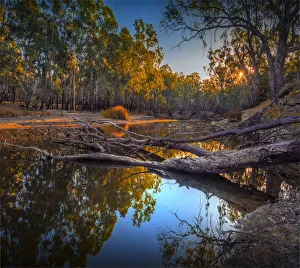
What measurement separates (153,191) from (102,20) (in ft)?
131

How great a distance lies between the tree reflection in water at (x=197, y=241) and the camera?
2129 millimetres

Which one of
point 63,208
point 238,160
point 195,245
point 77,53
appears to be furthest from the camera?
point 77,53

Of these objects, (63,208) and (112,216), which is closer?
(112,216)

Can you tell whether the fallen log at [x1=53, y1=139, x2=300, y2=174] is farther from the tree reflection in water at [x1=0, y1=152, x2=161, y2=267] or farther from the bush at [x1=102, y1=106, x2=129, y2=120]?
the bush at [x1=102, y1=106, x2=129, y2=120]

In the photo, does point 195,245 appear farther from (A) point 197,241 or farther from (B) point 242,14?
(B) point 242,14

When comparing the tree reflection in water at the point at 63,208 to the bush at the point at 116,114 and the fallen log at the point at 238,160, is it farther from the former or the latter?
the bush at the point at 116,114

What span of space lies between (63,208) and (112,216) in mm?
760

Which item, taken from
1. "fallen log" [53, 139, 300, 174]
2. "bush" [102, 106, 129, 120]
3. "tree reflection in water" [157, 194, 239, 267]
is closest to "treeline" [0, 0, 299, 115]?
"bush" [102, 106, 129, 120]

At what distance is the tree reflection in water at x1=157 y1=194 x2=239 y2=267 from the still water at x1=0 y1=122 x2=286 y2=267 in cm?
1

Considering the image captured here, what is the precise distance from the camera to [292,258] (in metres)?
2.01

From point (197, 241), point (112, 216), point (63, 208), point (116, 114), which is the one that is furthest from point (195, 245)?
point (116, 114)

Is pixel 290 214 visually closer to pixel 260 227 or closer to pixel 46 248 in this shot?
pixel 260 227

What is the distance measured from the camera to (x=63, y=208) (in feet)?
10.4

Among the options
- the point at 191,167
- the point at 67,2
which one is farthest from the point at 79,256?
the point at 67,2
